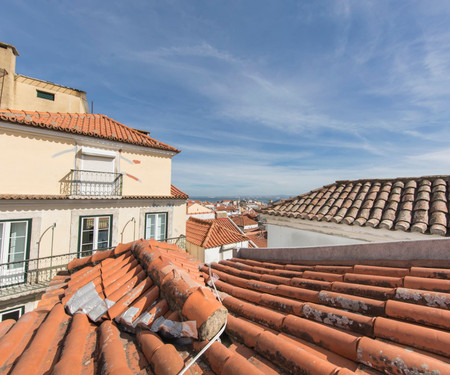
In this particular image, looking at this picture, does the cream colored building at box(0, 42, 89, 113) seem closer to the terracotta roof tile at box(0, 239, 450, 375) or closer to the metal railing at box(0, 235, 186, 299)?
the metal railing at box(0, 235, 186, 299)

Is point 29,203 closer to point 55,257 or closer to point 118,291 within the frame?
point 55,257

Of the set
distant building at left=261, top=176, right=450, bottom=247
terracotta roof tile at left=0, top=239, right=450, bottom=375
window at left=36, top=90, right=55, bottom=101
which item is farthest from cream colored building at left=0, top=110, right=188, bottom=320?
terracotta roof tile at left=0, top=239, right=450, bottom=375

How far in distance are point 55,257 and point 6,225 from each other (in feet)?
7.35

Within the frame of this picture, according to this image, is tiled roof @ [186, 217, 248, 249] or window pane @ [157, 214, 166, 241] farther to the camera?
tiled roof @ [186, 217, 248, 249]

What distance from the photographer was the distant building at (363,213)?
5293mm

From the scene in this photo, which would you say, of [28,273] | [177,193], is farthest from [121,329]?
[177,193]

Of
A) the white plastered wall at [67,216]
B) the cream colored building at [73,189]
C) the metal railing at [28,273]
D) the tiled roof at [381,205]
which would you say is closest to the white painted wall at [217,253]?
the cream colored building at [73,189]

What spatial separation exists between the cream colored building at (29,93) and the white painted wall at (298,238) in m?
17.7

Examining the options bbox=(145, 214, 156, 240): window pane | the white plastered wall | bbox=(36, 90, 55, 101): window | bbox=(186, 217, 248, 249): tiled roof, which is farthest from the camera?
bbox=(186, 217, 248, 249): tiled roof

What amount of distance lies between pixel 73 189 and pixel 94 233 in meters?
2.40

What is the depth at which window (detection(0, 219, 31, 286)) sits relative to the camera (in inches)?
340

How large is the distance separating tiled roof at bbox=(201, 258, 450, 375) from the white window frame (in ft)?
34.3

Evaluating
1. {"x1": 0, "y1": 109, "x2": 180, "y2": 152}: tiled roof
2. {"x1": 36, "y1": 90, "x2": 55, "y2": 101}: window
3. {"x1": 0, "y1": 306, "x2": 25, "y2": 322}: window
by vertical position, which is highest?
{"x1": 36, "y1": 90, "x2": 55, "y2": 101}: window

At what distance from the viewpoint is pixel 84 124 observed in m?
11.8
